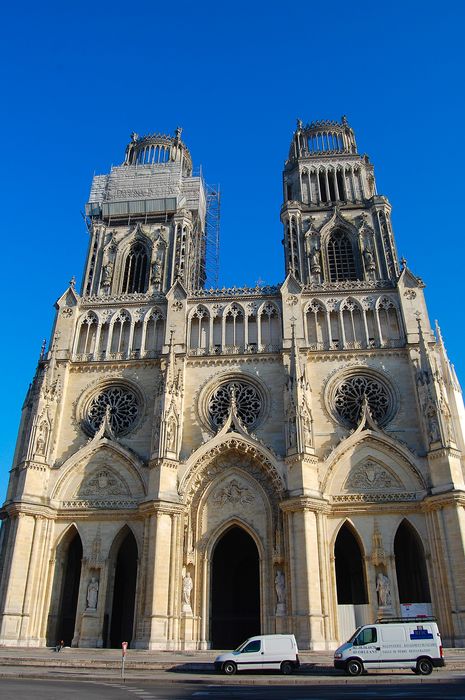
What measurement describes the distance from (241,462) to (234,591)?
754cm

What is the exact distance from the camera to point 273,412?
31141 millimetres

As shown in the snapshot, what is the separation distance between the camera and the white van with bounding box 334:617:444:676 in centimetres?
1730

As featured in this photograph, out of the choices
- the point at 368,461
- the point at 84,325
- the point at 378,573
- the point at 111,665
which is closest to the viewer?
the point at 111,665

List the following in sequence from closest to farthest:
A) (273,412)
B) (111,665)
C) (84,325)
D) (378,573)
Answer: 1. (111,665)
2. (378,573)
3. (273,412)
4. (84,325)

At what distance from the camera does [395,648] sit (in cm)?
1739

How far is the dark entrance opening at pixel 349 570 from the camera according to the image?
29750mm

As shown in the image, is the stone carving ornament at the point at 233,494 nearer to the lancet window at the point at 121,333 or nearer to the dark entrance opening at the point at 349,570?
the dark entrance opening at the point at 349,570

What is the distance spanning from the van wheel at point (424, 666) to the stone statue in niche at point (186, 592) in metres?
12.4

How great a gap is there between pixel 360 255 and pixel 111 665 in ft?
89.3

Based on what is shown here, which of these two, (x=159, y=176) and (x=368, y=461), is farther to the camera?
(x=159, y=176)

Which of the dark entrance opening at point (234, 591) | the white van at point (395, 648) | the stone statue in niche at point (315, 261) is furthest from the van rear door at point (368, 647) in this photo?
the stone statue in niche at point (315, 261)

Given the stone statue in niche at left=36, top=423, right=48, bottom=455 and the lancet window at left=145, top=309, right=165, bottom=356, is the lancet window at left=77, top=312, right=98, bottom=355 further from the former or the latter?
the stone statue in niche at left=36, top=423, right=48, bottom=455

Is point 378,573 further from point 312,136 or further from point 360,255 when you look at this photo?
point 312,136

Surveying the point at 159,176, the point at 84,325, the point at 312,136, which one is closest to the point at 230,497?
the point at 84,325
